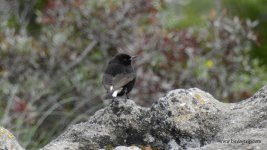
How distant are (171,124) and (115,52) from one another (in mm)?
6606

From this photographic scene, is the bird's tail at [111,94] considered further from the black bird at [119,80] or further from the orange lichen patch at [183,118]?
the orange lichen patch at [183,118]

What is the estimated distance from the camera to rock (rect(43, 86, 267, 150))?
4430 mm

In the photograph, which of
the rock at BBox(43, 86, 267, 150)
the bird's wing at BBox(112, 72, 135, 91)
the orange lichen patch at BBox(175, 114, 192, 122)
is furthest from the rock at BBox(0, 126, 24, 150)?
the bird's wing at BBox(112, 72, 135, 91)

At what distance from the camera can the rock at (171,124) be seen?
4.43 metres

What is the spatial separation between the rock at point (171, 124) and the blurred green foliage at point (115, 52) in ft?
17.4

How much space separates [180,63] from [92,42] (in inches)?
55.5

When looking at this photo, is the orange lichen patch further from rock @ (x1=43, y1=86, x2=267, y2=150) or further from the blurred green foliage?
the blurred green foliage

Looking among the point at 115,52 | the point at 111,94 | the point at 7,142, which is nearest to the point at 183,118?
the point at 7,142

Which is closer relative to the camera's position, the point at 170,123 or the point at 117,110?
the point at 170,123

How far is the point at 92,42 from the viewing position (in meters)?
11.0

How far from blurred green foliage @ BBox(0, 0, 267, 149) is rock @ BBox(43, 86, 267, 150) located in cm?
531

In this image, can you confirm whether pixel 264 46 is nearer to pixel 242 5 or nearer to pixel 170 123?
pixel 242 5

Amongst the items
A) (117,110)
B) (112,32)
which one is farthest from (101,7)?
(117,110)

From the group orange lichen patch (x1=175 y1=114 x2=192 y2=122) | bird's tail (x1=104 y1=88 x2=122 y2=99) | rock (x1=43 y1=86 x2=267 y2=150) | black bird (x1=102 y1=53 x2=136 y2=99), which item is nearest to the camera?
rock (x1=43 y1=86 x2=267 y2=150)
